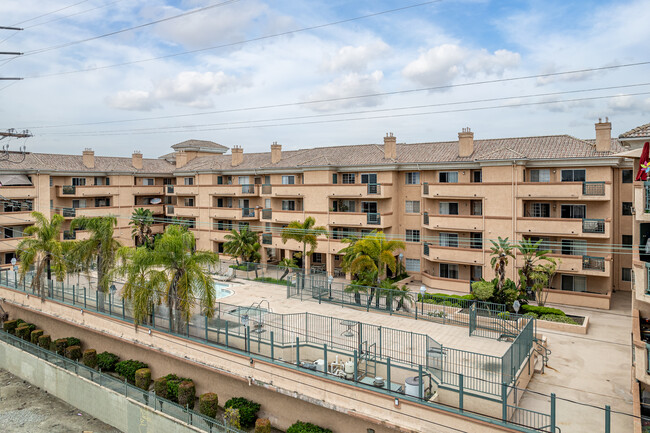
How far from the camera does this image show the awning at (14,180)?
47.2 meters

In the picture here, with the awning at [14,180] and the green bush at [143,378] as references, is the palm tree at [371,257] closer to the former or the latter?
the green bush at [143,378]

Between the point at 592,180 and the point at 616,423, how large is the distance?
2111cm

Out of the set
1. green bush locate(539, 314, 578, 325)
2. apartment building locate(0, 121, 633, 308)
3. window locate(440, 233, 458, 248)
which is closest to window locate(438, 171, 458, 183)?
apartment building locate(0, 121, 633, 308)

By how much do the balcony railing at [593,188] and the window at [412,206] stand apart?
44.9 ft

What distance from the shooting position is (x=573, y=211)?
114 feet

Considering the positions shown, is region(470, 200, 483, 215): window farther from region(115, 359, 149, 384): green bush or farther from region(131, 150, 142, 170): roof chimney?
region(131, 150, 142, 170): roof chimney

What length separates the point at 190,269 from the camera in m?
25.0

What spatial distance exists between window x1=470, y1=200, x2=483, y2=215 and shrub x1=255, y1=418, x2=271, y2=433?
25.2 m

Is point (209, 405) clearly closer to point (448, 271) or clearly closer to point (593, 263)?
point (448, 271)

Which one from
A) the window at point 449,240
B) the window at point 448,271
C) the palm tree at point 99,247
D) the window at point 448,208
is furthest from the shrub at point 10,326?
the window at point 448,208

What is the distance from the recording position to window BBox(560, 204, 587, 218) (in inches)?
1359

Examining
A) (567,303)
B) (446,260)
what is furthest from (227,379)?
(567,303)

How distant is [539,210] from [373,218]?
13490mm

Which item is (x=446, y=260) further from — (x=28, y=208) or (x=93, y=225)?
(x=28, y=208)
